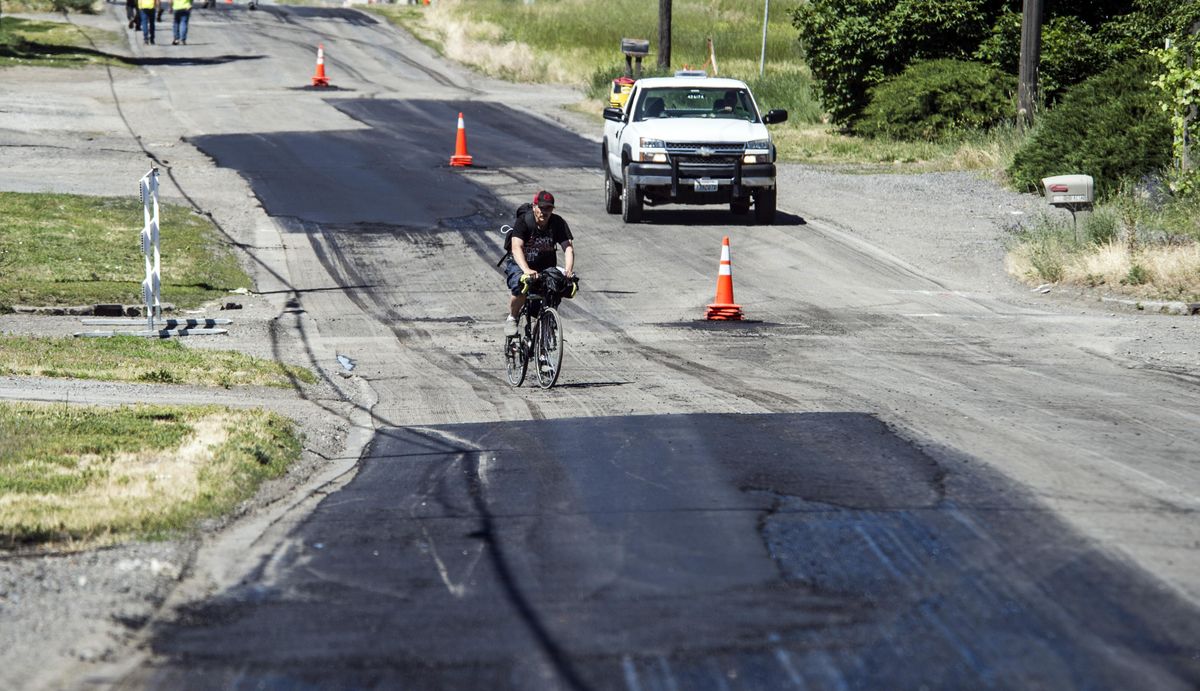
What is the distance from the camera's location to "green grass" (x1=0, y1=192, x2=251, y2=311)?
18.1 metres

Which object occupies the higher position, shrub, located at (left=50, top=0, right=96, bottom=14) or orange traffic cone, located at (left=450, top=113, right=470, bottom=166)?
shrub, located at (left=50, top=0, right=96, bottom=14)

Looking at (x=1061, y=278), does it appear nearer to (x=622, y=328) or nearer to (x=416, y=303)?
(x=622, y=328)

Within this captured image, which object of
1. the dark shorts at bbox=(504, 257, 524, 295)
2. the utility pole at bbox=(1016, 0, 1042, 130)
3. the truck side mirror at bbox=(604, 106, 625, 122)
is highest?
the utility pole at bbox=(1016, 0, 1042, 130)

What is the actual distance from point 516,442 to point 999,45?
23325 mm

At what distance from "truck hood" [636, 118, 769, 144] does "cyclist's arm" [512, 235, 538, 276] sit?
9389 millimetres

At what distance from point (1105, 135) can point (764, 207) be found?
5.74m

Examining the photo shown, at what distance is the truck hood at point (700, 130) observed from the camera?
Result: 22.4 metres

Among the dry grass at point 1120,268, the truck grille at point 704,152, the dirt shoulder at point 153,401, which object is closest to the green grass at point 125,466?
the dirt shoulder at point 153,401

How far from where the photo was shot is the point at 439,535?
8.20 m

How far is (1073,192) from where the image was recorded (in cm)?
1986

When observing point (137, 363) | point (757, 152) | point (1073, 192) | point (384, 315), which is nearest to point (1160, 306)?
point (1073, 192)

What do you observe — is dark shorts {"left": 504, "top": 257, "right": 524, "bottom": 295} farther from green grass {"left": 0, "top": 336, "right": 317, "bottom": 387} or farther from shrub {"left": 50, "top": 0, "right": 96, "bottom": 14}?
shrub {"left": 50, "top": 0, "right": 96, "bottom": 14}

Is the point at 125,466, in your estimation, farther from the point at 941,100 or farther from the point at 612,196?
the point at 941,100

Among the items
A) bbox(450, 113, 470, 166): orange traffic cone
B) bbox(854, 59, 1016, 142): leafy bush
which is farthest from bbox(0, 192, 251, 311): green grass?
bbox(854, 59, 1016, 142): leafy bush
